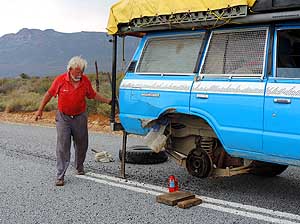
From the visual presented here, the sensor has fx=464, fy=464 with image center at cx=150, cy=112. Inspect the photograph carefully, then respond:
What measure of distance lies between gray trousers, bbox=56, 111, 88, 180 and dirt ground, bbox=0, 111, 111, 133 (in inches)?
260

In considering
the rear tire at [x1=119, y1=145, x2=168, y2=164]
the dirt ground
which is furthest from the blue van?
the dirt ground

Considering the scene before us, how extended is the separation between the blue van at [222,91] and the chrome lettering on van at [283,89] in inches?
0.4

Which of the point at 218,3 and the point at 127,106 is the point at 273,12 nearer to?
the point at 218,3

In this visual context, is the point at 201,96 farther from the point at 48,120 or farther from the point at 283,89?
the point at 48,120

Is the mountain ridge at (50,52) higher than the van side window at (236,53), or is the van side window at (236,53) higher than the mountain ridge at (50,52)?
the mountain ridge at (50,52)

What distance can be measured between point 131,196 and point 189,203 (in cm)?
88

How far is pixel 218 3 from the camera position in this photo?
5781 millimetres

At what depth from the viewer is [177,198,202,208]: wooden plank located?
18.3 feet

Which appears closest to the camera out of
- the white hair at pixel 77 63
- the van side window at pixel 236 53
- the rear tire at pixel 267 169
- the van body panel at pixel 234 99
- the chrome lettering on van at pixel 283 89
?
the chrome lettering on van at pixel 283 89

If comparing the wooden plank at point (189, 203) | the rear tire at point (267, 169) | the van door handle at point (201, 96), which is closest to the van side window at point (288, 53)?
the van door handle at point (201, 96)

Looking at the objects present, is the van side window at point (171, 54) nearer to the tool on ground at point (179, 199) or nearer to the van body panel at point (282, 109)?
the van body panel at point (282, 109)

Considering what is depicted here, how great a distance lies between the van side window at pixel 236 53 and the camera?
5555mm

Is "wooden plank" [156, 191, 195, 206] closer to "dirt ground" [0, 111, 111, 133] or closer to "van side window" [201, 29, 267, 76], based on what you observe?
"van side window" [201, 29, 267, 76]

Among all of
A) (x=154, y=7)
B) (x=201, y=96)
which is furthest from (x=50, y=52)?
(x=201, y=96)
